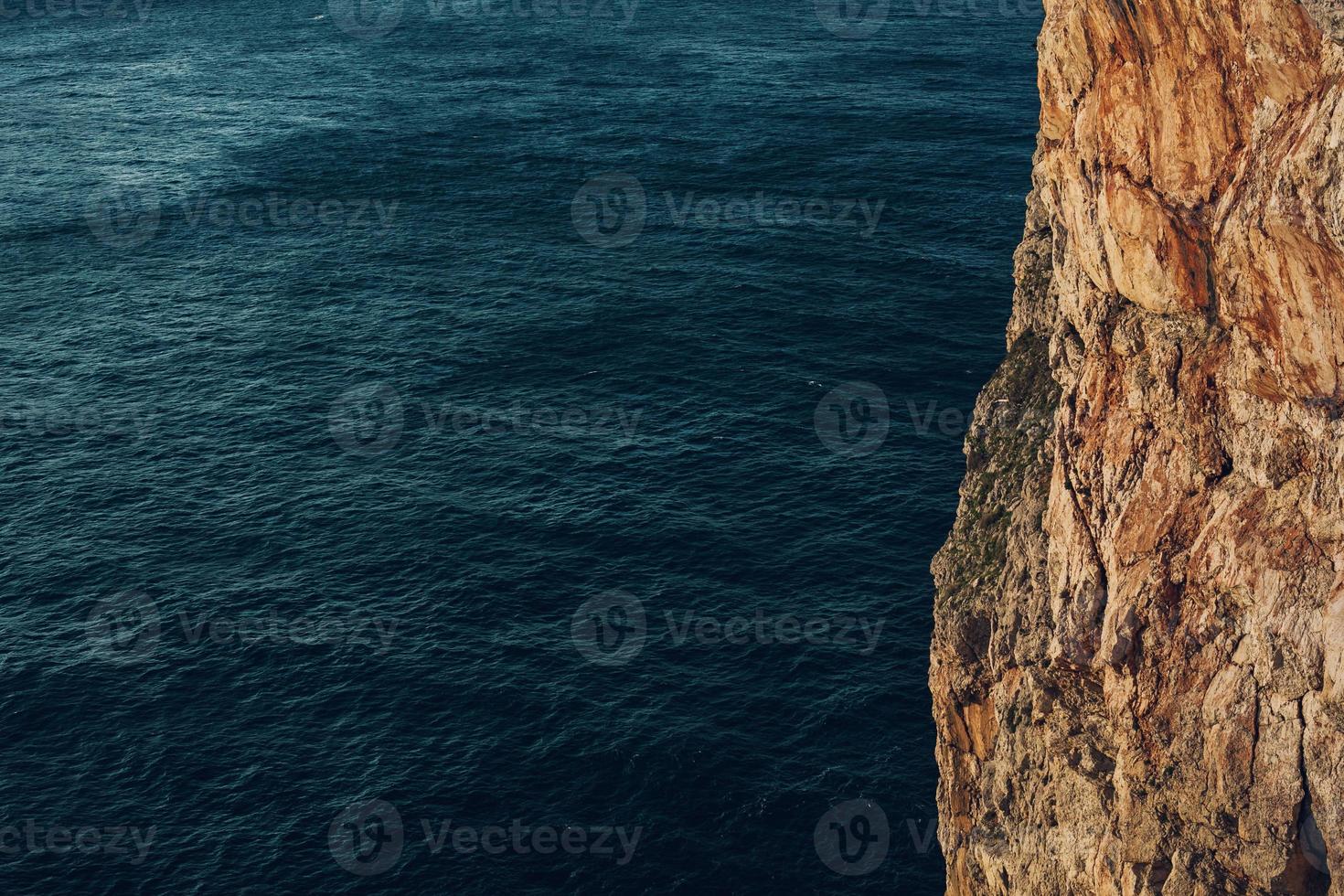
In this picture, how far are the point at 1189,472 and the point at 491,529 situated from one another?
86059 mm

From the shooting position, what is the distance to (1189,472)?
47656 millimetres

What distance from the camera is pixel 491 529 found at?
127m

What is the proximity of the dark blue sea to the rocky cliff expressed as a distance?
41.5 metres

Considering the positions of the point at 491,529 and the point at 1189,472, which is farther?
the point at 491,529

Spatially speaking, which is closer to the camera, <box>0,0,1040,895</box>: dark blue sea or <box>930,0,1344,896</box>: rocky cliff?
Answer: <box>930,0,1344,896</box>: rocky cliff

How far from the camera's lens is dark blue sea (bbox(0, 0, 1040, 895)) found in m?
96.2

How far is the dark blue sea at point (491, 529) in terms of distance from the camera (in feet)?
316

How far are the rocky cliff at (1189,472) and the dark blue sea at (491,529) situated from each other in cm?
4153

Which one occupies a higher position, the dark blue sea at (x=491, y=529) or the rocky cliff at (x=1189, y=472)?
the rocky cliff at (x=1189, y=472)

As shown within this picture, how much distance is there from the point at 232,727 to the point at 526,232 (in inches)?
3737

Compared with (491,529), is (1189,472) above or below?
above

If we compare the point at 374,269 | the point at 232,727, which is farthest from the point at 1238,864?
the point at 374,269

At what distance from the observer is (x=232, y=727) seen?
105 meters

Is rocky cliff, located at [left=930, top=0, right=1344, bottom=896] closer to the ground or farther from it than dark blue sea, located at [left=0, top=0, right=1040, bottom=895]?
farther from it
